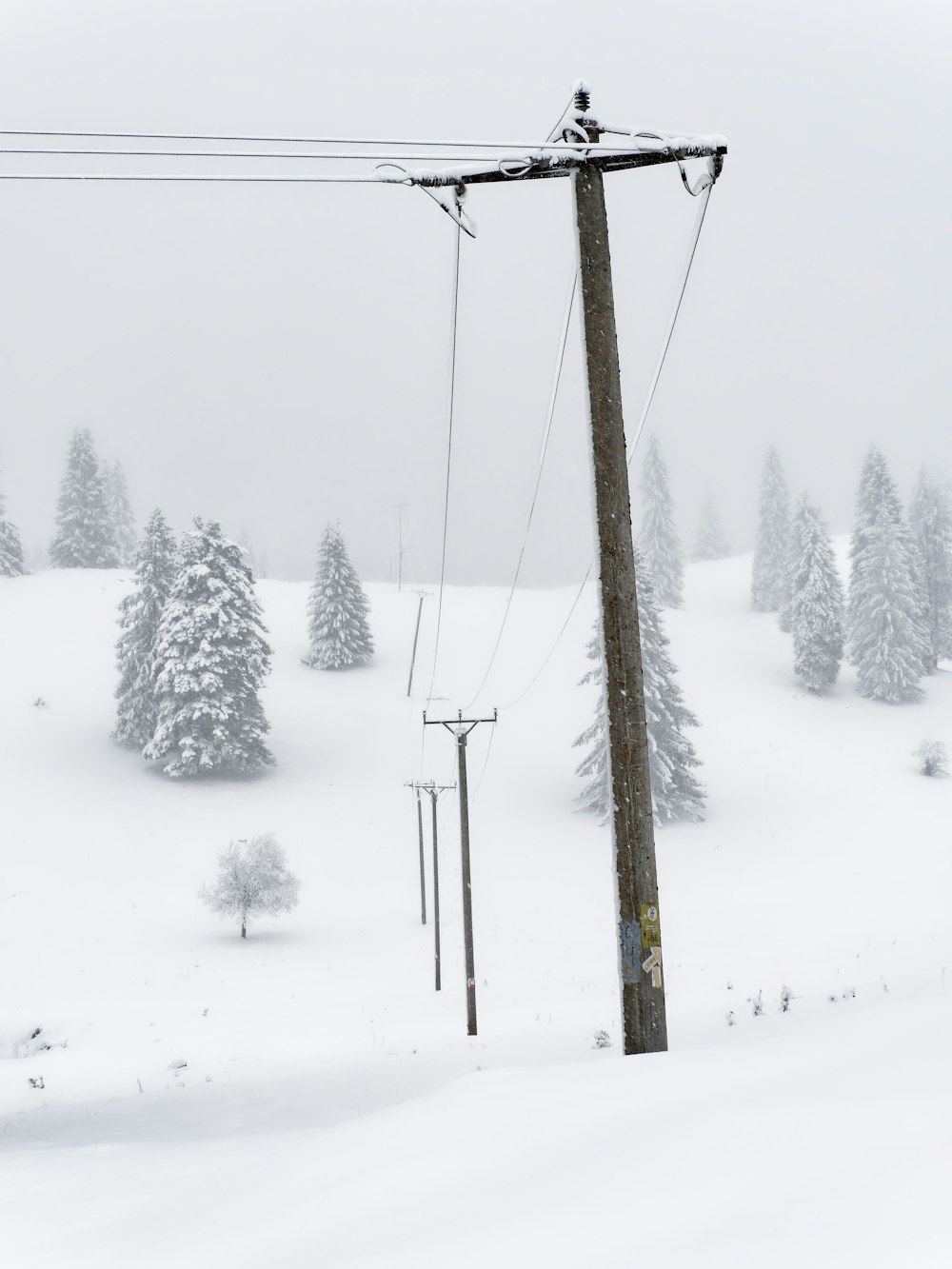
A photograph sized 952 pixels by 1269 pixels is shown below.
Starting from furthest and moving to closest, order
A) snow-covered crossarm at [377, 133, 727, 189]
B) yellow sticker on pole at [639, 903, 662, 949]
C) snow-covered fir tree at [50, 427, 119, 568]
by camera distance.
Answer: snow-covered fir tree at [50, 427, 119, 568], snow-covered crossarm at [377, 133, 727, 189], yellow sticker on pole at [639, 903, 662, 949]

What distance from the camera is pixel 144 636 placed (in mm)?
48562

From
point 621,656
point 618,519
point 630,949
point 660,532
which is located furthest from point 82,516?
point 630,949

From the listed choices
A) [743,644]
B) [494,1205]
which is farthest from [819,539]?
[494,1205]

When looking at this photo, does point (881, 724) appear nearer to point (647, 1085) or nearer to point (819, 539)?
point (819, 539)

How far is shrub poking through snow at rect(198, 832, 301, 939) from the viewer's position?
31547 mm

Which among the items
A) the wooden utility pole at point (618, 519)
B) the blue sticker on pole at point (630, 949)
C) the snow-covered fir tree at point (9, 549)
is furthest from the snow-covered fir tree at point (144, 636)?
the blue sticker on pole at point (630, 949)

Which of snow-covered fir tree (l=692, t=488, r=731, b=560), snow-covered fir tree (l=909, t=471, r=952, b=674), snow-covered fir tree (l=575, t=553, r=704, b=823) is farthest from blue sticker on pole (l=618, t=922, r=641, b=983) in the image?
snow-covered fir tree (l=692, t=488, r=731, b=560)

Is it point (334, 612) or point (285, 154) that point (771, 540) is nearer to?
A: point (334, 612)

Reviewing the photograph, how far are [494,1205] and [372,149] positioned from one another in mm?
8921

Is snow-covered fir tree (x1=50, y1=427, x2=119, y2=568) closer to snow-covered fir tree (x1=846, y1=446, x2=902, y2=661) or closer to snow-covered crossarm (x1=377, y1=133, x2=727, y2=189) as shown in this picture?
snow-covered fir tree (x1=846, y1=446, x2=902, y2=661)

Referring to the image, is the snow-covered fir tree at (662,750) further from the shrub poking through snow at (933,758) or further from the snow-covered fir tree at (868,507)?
the snow-covered fir tree at (868,507)

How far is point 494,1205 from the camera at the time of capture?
415 centimetres

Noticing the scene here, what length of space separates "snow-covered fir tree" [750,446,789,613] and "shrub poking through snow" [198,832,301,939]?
189 feet

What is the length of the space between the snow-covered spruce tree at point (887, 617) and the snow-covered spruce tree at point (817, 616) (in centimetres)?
152
